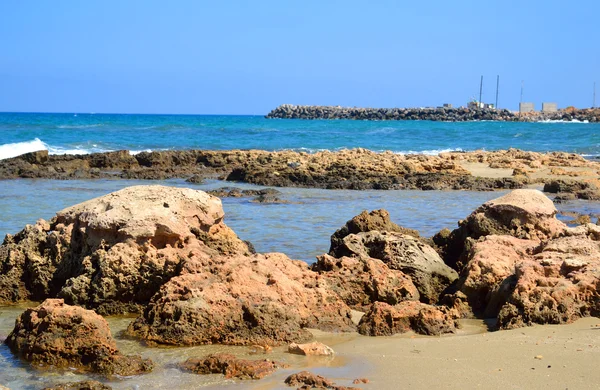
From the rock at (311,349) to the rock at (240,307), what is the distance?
0.22 metres

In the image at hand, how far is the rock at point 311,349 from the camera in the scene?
5082mm

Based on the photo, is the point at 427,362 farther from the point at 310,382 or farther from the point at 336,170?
the point at 336,170

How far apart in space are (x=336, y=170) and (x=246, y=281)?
13465mm

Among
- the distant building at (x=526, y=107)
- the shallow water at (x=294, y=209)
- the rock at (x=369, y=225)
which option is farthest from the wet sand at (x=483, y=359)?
the distant building at (x=526, y=107)

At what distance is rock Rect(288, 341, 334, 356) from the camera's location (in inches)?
200

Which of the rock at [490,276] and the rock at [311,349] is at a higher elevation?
the rock at [490,276]

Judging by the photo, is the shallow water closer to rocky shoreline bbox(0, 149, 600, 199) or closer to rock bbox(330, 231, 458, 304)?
rocky shoreline bbox(0, 149, 600, 199)

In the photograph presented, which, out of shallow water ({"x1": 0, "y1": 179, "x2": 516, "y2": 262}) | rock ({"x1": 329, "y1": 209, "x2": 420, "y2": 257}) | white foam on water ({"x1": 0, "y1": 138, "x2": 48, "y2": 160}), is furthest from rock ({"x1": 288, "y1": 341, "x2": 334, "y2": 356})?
white foam on water ({"x1": 0, "y1": 138, "x2": 48, "y2": 160})

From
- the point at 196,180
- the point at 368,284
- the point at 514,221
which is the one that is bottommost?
the point at 196,180

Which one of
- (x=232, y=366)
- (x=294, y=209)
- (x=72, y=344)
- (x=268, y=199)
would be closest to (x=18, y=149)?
(x=268, y=199)

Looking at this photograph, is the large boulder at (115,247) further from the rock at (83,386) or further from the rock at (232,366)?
the rock at (83,386)

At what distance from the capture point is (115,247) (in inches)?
245

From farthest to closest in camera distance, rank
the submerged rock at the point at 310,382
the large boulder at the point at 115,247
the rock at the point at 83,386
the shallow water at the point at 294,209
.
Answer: the shallow water at the point at 294,209, the large boulder at the point at 115,247, the submerged rock at the point at 310,382, the rock at the point at 83,386

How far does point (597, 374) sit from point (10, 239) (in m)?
5.03
